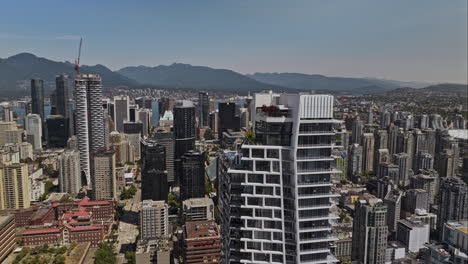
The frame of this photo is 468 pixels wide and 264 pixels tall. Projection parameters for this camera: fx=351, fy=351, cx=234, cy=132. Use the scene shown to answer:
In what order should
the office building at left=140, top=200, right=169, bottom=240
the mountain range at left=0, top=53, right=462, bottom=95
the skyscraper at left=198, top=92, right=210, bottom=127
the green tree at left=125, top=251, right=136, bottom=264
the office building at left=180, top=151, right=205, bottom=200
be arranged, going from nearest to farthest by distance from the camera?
the green tree at left=125, top=251, right=136, bottom=264 → the office building at left=140, top=200, right=169, bottom=240 → the office building at left=180, top=151, right=205, bottom=200 → the mountain range at left=0, top=53, right=462, bottom=95 → the skyscraper at left=198, top=92, right=210, bottom=127

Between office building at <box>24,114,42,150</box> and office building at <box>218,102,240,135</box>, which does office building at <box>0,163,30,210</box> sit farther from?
office building at <box>218,102,240,135</box>

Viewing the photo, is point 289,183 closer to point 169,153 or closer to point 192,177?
point 192,177

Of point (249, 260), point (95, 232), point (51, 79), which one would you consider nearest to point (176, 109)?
point (95, 232)

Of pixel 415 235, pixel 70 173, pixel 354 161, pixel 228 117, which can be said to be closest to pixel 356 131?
pixel 354 161

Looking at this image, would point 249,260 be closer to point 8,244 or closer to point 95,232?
point 95,232

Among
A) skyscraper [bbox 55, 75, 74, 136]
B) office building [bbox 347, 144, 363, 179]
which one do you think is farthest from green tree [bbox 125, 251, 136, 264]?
skyscraper [bbox 55, 75, 74, 136]
